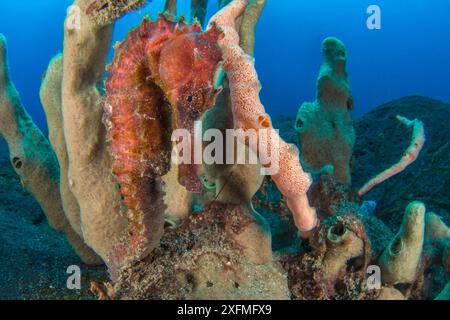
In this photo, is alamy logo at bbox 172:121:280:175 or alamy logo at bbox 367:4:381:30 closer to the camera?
alamy logo at bbox 172:121:280:175

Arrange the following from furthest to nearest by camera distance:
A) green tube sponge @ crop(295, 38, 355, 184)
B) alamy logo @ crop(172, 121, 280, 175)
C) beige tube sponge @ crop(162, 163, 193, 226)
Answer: green tube sponge @ crop(295, 38, 355, 184) < beige tube sponge @ crop(162, 163, 193, 226) < alamy logo @ crop(172, 121, 280, 175)

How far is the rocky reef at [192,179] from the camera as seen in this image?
187 cm

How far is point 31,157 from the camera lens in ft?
10.1

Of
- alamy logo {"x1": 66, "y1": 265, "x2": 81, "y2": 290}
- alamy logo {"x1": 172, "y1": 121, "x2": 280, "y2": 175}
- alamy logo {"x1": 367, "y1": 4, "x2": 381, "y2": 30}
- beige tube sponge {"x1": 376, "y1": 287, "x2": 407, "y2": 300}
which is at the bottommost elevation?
beige tube sponge {"x1": 376, "y1": 287, "x2": 407, "y2": 300}

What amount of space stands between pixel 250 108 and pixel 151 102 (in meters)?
0.60

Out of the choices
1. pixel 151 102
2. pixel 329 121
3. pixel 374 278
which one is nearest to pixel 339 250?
pixel 374 278

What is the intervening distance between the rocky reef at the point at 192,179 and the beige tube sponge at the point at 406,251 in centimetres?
1

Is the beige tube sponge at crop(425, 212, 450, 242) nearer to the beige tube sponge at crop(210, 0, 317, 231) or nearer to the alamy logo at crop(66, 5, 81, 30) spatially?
the beige tube sponge at crop(210, 0, 317, 231)

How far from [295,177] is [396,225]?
2664mm

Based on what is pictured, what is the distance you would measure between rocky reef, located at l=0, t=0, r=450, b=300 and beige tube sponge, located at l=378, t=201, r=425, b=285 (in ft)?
0.04

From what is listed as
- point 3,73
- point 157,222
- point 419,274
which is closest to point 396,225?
point 419,274

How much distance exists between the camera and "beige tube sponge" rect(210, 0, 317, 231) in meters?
2.17

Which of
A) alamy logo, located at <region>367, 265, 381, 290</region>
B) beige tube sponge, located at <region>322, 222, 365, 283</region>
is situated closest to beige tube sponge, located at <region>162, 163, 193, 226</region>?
beige tube sponge, located at <region>322, 222, 365, 283</region>

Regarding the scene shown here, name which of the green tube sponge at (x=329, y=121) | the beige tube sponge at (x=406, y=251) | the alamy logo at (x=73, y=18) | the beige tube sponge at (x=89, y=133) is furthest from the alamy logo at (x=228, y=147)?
the green tube sponge at (x=329, y=121)
